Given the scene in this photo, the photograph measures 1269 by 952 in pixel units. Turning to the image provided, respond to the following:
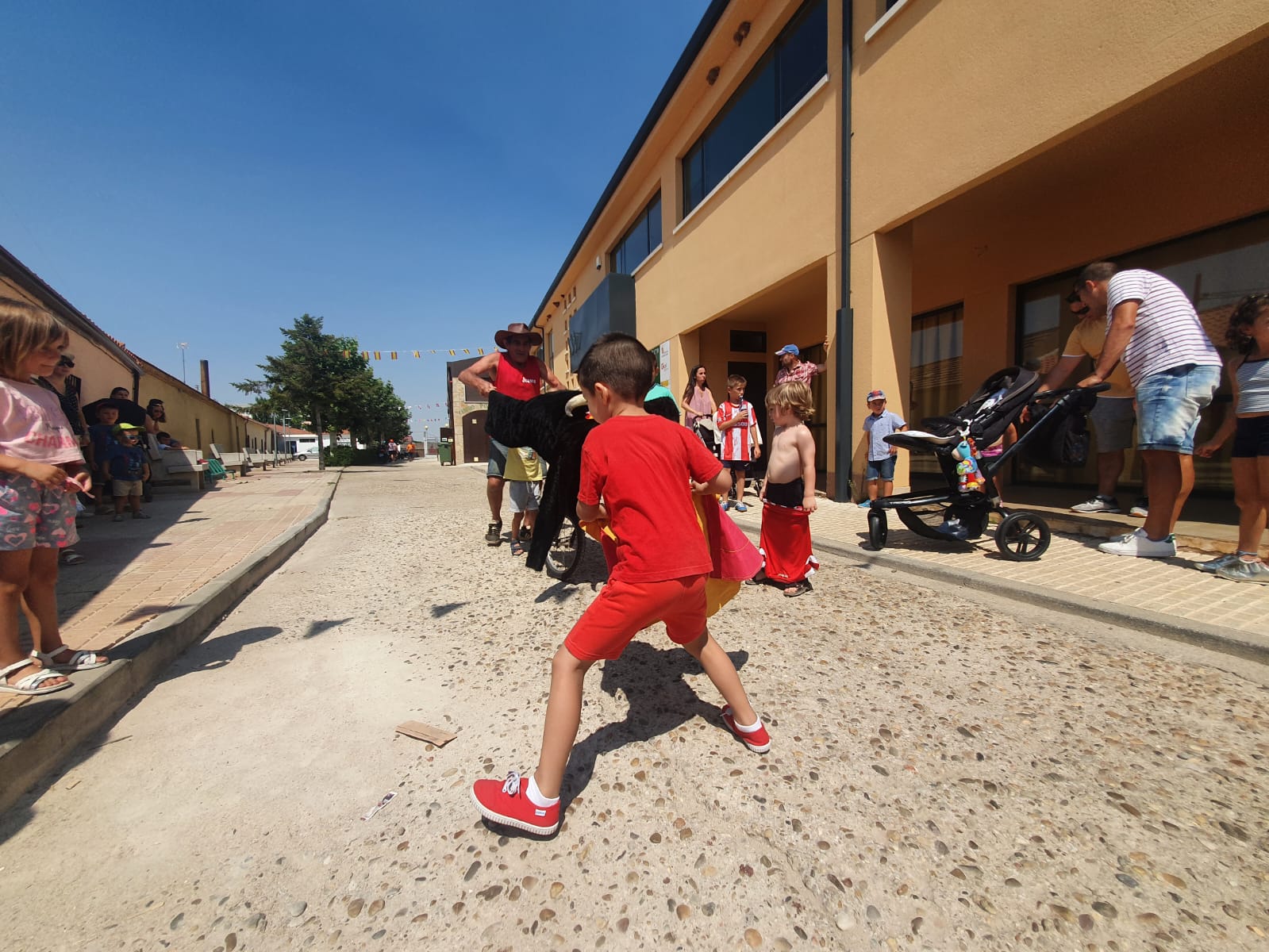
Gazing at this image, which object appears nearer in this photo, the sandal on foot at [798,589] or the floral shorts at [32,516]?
the floral shorts at [32,516]

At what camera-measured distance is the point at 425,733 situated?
198 cm

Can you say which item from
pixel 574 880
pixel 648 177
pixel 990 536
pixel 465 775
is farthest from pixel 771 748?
pixel 648 177

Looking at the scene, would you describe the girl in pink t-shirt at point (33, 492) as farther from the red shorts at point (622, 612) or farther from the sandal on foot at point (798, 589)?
the sandal on foot at point (798, 589)

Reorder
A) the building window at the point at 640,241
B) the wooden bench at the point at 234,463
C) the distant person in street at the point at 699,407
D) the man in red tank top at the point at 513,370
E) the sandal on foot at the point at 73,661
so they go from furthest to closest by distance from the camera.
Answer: the wooden bench at the point at 234,463
the building window at the point at 640,241
the distant person in street at the point at 699,407
the man in red tank top at the point at 513,370
the sandal on foot at the point at 73,661

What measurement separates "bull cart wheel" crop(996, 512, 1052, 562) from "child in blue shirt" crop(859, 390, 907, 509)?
198 centimetres

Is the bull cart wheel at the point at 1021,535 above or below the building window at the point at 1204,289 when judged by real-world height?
below

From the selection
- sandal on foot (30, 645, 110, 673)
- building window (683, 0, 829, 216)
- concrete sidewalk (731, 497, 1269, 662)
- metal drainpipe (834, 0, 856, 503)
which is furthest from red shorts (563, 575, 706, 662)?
building window (683, 0, 829, 216)

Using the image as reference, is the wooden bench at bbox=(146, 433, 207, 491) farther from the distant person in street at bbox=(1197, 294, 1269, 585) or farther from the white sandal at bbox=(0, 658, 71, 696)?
the distant person in street at bbox=(1197, 294, 1269, 585)

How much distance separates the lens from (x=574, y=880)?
1335 mm

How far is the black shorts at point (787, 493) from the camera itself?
345cm

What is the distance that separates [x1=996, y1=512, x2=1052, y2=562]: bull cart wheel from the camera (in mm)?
3805

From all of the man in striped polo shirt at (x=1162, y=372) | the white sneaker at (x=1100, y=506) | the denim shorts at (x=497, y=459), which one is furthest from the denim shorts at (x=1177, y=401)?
the denim shorts at (x=497, y=459)

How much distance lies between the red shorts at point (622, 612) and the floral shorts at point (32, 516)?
2.12m

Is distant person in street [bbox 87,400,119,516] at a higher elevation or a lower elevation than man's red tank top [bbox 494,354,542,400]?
lower
